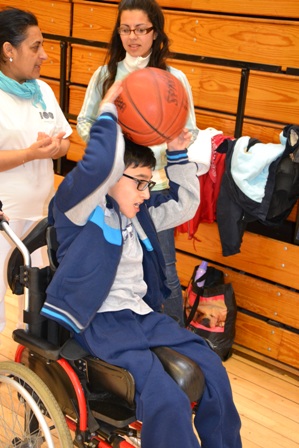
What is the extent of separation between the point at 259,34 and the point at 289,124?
483 mm

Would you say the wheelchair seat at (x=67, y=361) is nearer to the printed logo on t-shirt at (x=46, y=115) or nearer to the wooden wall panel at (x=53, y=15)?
the printed logo on t-shirt at (x=46, y=115)

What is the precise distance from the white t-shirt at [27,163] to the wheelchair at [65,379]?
57cm

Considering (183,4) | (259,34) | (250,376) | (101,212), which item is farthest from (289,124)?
(101,212)

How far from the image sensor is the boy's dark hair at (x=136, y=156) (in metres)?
1.92

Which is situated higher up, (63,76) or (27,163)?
(63,76)

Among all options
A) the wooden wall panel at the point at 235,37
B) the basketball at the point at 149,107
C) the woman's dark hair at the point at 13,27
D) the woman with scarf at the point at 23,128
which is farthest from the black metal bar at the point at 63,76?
the basketball at the point at 149,107

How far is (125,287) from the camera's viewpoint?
1.94 metres

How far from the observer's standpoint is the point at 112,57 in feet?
8.96

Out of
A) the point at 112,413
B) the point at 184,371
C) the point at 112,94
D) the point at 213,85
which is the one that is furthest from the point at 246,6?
the point at 112,413

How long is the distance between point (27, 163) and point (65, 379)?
1.01 meters

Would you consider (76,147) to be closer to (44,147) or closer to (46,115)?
(46,115)

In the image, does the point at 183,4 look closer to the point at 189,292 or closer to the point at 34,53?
the point at 34,53

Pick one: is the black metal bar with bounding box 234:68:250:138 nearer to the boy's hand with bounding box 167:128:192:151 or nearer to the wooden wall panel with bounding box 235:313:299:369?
the wooden wall panel with bounding box 235:313:299:369

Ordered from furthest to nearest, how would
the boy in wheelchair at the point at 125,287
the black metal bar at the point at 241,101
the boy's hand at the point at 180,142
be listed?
1. the black metal bar at the point at 241,101
2. the boy's hand at the point at 180,142
3. the boy in wheelchair at the point at 125,287
